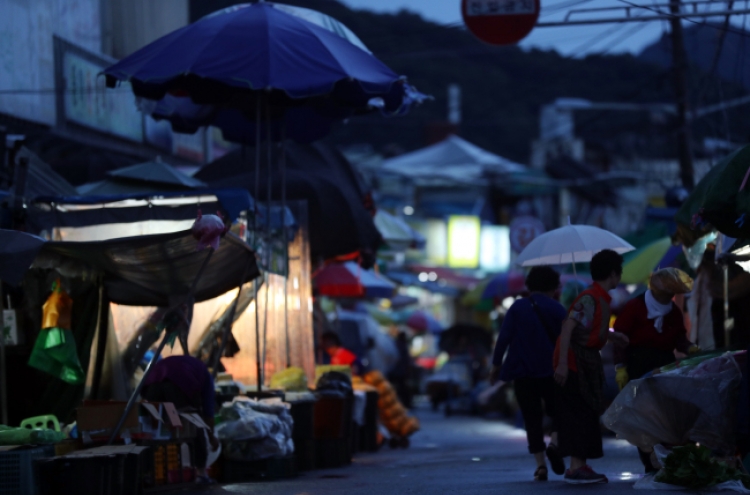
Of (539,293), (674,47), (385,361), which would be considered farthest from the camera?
(385,361)

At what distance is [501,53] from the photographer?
298ft

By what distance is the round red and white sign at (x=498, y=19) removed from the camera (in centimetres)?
1372

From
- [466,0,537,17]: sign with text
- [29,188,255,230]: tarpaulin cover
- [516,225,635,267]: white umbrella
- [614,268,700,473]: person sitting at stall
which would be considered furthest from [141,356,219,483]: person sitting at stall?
[466,0,537,17]: sign with text

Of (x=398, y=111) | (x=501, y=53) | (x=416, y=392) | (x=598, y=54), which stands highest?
(x=501, y=53)

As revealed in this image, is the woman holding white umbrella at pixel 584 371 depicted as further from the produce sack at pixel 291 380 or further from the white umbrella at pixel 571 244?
the produce sack at pixel 291 380

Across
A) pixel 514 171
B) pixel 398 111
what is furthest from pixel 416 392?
pixel 398 111

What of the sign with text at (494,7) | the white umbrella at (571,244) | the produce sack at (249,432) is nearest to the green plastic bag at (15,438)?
the produce sack at (249,432)

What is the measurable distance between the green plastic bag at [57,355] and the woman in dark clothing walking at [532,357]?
4.40 m

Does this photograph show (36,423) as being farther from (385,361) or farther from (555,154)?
(555,154)

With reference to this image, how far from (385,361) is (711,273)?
22.7m

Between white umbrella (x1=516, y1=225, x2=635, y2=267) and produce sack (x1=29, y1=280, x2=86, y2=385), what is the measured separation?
4774 mm

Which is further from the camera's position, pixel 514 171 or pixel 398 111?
pixel 514 171

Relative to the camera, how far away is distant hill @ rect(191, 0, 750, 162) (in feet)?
209

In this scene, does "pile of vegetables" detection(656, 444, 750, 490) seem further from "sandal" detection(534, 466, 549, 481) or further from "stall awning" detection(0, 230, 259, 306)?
"stall awning" detection(0, 230, 259, 306)
